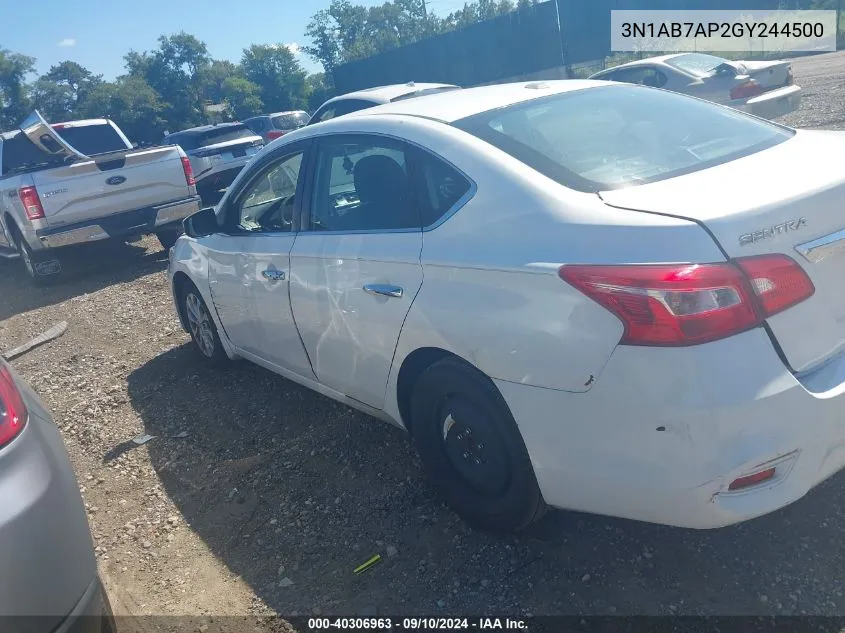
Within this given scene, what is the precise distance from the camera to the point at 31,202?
8695 mm

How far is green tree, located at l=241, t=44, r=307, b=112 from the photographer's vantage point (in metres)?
63.9

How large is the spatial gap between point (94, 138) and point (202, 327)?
24.9 ft

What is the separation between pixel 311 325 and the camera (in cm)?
367

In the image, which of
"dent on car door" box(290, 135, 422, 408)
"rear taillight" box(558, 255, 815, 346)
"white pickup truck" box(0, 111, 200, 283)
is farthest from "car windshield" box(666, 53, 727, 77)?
"rear taillight" box(558, 255, 815, 346)

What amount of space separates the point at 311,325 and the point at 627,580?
74.3 inches

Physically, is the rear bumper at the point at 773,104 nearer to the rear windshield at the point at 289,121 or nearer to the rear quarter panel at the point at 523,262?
the rear quarter panel at the point at 523,262

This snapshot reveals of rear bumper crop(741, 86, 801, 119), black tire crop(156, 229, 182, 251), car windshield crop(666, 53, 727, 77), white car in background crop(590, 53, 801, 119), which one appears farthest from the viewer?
car windshield crop(666, 53, 727, 77)

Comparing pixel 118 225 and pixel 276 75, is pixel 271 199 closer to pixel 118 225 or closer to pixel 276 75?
pixel 118 225

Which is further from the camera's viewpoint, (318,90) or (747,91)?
(318,90)

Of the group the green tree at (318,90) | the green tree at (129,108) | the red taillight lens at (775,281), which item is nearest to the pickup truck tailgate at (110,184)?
the red taillight lens at (775,281)

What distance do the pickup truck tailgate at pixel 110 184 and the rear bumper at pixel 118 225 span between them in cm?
8

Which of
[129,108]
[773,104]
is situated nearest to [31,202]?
[773,104]

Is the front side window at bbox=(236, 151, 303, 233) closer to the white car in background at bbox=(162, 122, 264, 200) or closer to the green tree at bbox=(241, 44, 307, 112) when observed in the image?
the white car in background at bbox=(162, 122, 264, 200)

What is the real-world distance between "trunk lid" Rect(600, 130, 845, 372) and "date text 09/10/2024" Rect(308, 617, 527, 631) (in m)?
1.35
